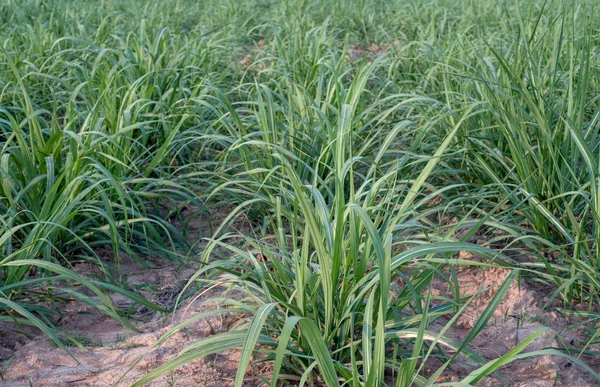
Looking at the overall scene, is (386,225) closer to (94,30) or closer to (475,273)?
(475,273)

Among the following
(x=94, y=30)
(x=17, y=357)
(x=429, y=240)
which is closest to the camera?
(x=17, y=357)

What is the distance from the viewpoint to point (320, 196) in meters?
1.83

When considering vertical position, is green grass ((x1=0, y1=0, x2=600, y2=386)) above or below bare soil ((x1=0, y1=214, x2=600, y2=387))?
above

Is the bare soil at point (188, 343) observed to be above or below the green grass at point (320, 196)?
below

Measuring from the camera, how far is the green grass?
5.66ft

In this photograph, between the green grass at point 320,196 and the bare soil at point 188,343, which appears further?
the bare soil at point 188,343

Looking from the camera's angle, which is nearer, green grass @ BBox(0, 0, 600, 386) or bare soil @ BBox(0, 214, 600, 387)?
green grass @ BBox(0, 0, 600, 386)

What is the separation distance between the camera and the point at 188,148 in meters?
3.20

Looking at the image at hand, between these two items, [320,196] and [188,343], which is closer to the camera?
[320,196]

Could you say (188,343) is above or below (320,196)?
below

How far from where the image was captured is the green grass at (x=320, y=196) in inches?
68.0

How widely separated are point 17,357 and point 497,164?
5.60ft

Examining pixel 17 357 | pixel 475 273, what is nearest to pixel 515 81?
pixel 475 273

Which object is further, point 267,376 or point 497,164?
point 497,164
